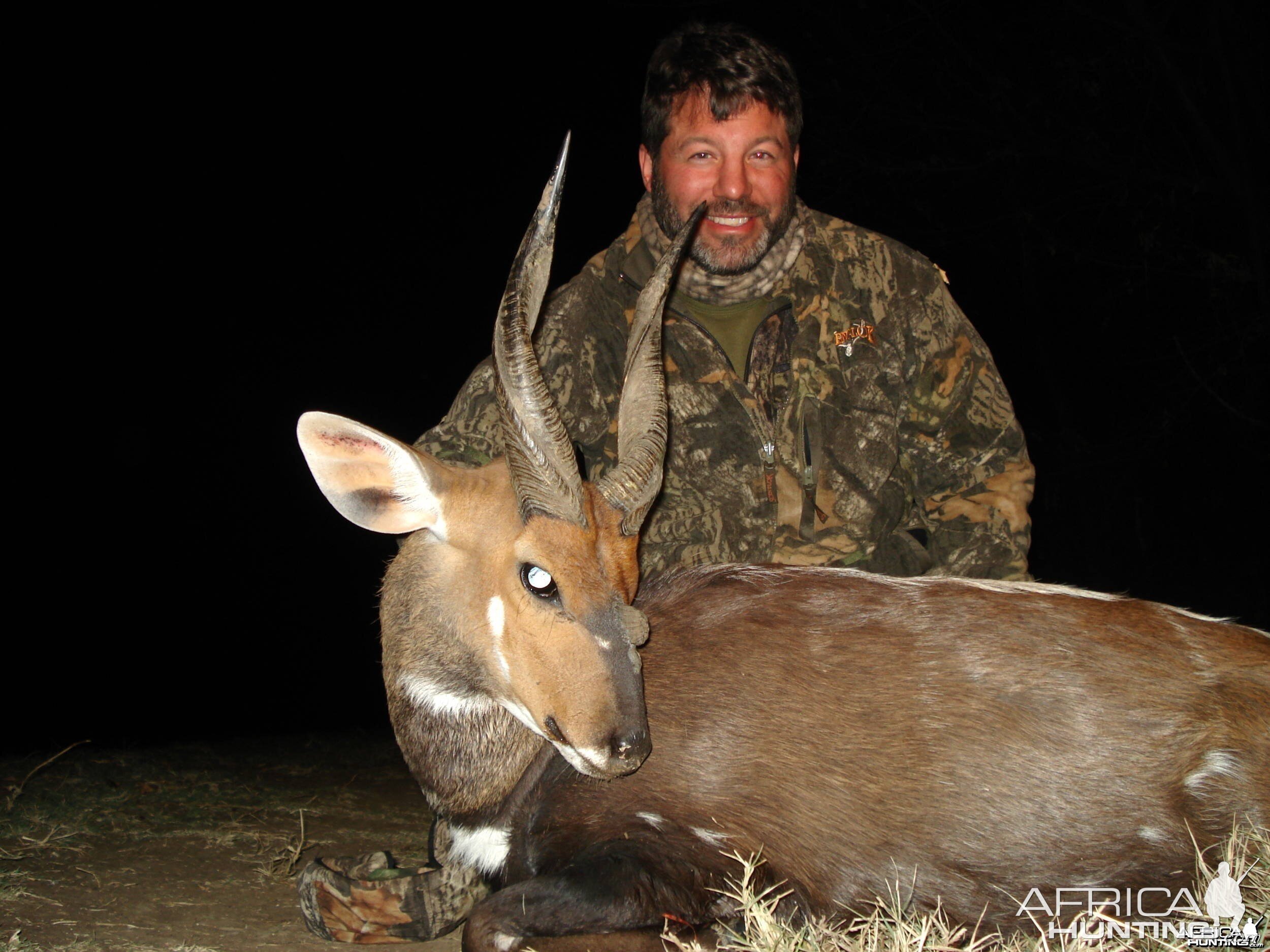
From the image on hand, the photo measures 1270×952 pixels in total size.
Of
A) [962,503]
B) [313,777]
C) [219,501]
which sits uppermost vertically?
[962,503]

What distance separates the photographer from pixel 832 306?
4.95m

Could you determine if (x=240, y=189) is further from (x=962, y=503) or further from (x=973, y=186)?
(x=962, y=503)

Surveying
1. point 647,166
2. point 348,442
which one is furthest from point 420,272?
point 348,442

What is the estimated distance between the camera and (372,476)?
134 inches

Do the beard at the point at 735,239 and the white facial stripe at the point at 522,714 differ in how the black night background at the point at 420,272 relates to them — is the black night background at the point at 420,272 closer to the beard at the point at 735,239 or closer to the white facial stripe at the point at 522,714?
the beard at the point at 735,239

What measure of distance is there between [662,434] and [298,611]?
54.2ft

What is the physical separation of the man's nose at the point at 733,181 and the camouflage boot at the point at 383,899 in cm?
279

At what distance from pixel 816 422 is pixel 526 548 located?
203 cm

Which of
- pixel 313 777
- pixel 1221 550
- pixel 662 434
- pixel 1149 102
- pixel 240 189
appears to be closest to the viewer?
pixel 662 434

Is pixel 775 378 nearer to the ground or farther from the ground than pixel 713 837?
farther from the ground

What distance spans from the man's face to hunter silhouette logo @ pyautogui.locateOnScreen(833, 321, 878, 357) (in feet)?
1.56

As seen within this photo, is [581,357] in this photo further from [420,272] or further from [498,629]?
[420,272]

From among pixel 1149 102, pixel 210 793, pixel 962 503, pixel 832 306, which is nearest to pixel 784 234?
pixel 832 306
